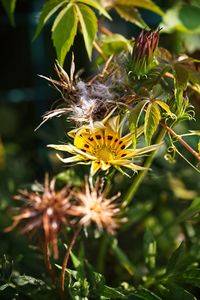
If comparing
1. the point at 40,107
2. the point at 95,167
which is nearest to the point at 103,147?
the point at 95,167

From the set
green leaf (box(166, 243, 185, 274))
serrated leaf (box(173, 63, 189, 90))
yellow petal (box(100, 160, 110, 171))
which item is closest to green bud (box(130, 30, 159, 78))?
serrated leaf (box(173, 63, 189, 90))

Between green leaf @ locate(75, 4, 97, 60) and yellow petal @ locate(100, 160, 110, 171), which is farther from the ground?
green leaf @ locate(75, 4, 97, 60)

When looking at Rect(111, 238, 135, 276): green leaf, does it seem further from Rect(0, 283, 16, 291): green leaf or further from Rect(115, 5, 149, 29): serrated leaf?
Rect(115, 5, 149, 29): serrated leaf

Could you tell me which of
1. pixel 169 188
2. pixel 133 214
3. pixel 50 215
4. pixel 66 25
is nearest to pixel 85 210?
pixel 50 215

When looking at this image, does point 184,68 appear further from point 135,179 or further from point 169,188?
point 169,188

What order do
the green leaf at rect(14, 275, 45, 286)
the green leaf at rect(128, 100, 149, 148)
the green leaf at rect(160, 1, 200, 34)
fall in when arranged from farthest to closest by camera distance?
1. the green leaf at rect(160, 1, 200, 34)
2. the green leaf at rect(14, 275, 45, 286)
3. the green leaf at rect(128, 100, 149, 148)

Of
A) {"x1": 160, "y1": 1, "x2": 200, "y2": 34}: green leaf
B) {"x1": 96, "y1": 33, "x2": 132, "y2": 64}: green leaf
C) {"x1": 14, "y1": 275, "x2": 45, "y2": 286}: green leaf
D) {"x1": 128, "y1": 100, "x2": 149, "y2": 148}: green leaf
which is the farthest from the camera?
{"x1": 160, "y1": 1, "x2": 200, "y2": 34}: green leaf

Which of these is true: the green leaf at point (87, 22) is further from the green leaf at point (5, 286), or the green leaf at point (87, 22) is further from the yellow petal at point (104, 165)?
the green leaf at point (5, 286)
